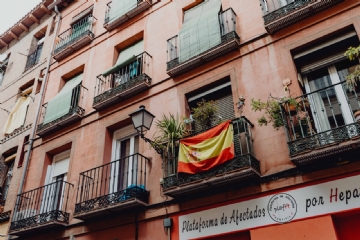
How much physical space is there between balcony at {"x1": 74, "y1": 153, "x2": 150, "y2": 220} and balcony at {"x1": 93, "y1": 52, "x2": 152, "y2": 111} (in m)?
1.98

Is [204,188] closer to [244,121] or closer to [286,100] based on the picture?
[244,121]

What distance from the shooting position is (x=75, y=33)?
13.7 m

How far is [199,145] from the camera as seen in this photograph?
279 inches

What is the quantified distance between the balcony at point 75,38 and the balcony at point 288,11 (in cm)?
726

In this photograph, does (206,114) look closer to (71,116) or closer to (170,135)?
(170,135)

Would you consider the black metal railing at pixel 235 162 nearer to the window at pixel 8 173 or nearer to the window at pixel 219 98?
the window at pixel 219 98

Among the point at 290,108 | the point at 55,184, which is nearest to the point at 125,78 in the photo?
the point at 55,184

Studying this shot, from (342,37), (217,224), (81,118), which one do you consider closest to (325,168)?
(217,224)

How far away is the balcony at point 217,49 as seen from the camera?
8258 millimetres

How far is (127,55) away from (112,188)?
4685 mm

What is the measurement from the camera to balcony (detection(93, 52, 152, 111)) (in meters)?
9.66

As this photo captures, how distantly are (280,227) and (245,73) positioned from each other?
3.61m

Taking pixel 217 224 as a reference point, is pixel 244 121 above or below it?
above

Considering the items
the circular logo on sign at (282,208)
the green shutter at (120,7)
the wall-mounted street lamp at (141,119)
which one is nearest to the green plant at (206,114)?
the wall-mounted street lamp at (141,119)
